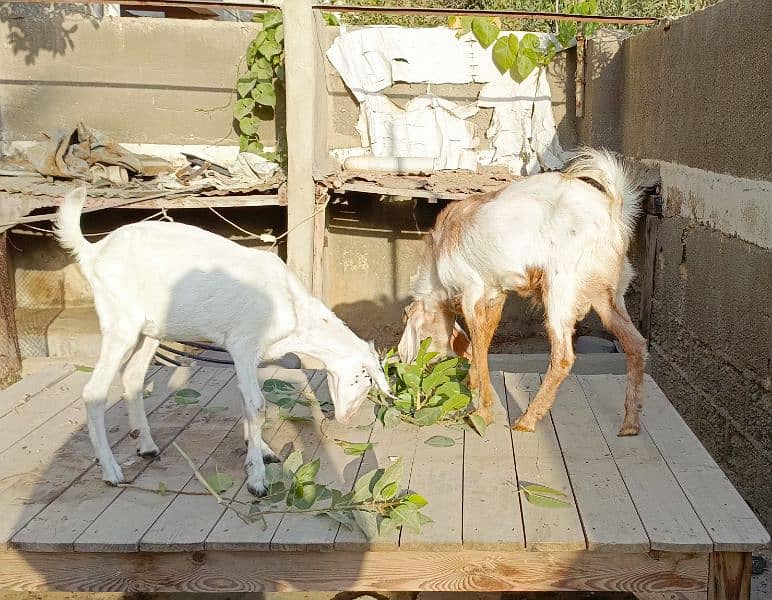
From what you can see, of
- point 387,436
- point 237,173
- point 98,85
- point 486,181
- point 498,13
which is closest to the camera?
point 387,436

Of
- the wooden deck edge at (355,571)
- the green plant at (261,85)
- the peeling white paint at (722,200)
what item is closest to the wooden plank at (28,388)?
the wooden deck edge at (355,571)

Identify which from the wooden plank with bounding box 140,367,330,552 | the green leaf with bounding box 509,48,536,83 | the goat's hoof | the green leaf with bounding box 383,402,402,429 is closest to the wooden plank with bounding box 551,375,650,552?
the goat's hoof

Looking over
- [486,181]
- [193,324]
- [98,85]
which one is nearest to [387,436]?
[193,324]

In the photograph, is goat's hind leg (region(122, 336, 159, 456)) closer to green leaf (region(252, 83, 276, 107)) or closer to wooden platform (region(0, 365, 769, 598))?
wooden platform (region(0, 365, 769, 598))

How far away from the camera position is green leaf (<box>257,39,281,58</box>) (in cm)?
955

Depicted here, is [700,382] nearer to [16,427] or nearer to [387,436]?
[387,436]

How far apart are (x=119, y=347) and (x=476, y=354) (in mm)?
2078

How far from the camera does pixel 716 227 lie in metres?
5.87

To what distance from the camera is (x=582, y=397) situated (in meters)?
5.22

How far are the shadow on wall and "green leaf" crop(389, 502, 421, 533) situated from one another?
8.75m

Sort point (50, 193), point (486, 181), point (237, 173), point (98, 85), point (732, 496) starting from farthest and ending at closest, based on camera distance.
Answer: point (98, 85), point (237, 173), point (486, 181), point (50, 193), point (732, 496)

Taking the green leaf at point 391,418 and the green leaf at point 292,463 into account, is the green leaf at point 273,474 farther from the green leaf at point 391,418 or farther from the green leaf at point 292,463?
the green leaf at point 391,418

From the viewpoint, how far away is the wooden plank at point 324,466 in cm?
333

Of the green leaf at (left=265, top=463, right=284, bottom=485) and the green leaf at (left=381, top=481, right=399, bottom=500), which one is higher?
the green leaf at (left=381, top=481, right=399, bottom=500)
